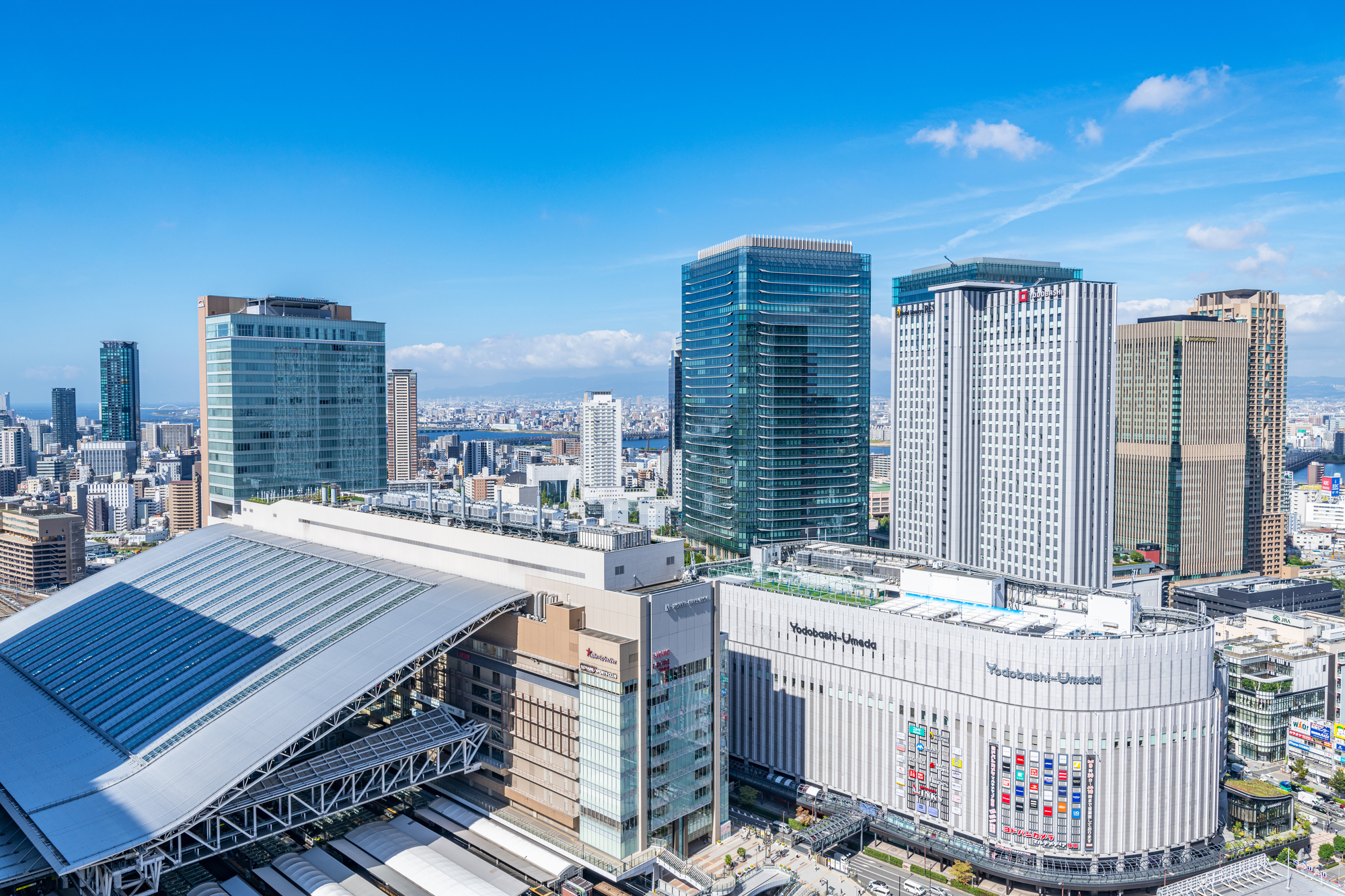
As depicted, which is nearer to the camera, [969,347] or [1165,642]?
[1165,642]

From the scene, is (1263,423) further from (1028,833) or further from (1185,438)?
(1028,833)

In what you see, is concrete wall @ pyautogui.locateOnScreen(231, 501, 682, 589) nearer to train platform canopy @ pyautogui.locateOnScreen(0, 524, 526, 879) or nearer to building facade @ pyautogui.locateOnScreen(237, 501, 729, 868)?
building facade @ pyautogui.locateOnScreen(237, 501, 729, 868)

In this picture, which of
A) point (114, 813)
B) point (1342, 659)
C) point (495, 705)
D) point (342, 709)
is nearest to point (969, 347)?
point (1342, 659)

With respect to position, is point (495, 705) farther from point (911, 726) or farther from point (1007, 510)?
point (1007, 510)

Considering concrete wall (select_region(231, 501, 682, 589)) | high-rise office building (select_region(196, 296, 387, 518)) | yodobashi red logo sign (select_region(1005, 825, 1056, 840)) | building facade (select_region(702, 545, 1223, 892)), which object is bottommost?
yodobashi red logo sign (select_region(1005, 825, 1056, 840))

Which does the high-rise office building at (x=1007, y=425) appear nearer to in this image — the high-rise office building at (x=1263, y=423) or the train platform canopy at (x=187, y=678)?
the high-rise office building at (x=1263, y=423)

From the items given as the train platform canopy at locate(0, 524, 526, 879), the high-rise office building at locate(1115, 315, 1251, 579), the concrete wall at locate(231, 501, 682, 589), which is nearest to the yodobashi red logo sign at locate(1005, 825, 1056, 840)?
the concrete wall at locate(231, 501, 682, 589)
